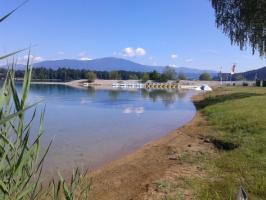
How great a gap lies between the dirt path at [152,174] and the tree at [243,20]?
571 inches

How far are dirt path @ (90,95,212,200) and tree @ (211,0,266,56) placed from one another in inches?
571

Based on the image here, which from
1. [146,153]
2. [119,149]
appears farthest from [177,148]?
[119,149]

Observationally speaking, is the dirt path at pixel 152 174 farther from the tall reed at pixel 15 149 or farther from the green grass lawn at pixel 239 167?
the tall reed at pixel 15 149

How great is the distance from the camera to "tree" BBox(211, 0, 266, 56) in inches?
977

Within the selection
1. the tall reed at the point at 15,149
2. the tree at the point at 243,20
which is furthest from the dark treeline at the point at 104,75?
the tall reed at the point at 15,149

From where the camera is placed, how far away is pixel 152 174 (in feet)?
30.3

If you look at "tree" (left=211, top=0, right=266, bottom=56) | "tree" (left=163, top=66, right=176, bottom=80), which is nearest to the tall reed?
"tree" (left=211, top=0, right=266, bottom=56)

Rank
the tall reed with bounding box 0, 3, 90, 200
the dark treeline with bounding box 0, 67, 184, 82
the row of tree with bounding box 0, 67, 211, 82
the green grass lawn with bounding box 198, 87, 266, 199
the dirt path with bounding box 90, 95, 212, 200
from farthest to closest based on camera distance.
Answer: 1. the dark treeline with bounding box 0, 67, 184, 82
2. the row of tree with bounding box 0, 67, 211, 82
3. the dirt path with bounding box 90, 95, 212, 200
4. the green grass lawn with bounding box 198, 87, 266, 199
5. the tall reed with bounding box 0, 3, 90, 200

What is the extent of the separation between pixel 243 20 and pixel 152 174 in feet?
64.7

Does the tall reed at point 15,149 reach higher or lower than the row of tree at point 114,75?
lower

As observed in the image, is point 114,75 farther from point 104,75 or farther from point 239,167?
point 239,167

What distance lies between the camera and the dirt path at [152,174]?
755 centimetres

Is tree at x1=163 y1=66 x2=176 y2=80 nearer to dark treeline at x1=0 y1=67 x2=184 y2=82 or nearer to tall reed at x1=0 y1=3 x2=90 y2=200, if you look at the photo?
dark treeline at x1=0 y1=67 x2=184 y2=82

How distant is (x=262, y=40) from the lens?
26.8m
